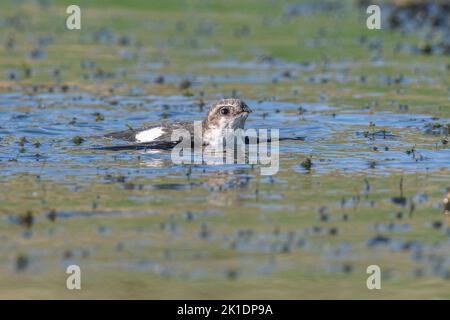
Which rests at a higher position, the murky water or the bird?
the murky water

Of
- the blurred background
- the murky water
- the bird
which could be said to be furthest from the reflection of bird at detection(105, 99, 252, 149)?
the bird

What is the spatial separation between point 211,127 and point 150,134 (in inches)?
47.4

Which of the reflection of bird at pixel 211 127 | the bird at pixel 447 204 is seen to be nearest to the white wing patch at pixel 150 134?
the reflection of bird at pixel 211 127

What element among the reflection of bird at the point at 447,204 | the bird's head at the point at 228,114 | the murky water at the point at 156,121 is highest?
the bird's head at the point at 228,114

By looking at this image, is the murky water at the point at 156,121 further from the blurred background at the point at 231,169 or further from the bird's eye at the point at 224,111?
the bird's eye at the point at 224,111

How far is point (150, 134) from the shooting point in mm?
20375

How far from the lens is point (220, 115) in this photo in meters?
20.1

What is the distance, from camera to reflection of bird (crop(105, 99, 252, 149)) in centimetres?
2002

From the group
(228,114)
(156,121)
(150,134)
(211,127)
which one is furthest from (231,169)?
(156,121)

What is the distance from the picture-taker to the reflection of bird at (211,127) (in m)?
20.0

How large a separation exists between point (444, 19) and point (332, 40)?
5.13m

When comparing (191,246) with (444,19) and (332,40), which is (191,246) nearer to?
(332,40)

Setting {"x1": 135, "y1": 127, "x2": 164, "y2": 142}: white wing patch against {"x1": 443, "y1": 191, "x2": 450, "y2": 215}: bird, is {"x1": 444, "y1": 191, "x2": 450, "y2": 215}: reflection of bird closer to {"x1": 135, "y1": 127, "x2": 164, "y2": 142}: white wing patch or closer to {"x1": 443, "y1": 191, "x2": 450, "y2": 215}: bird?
{"x1": 443, "y1": 191, "x2": 450, "y2": 215}: bird

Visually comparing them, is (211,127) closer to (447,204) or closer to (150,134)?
(150,134)
